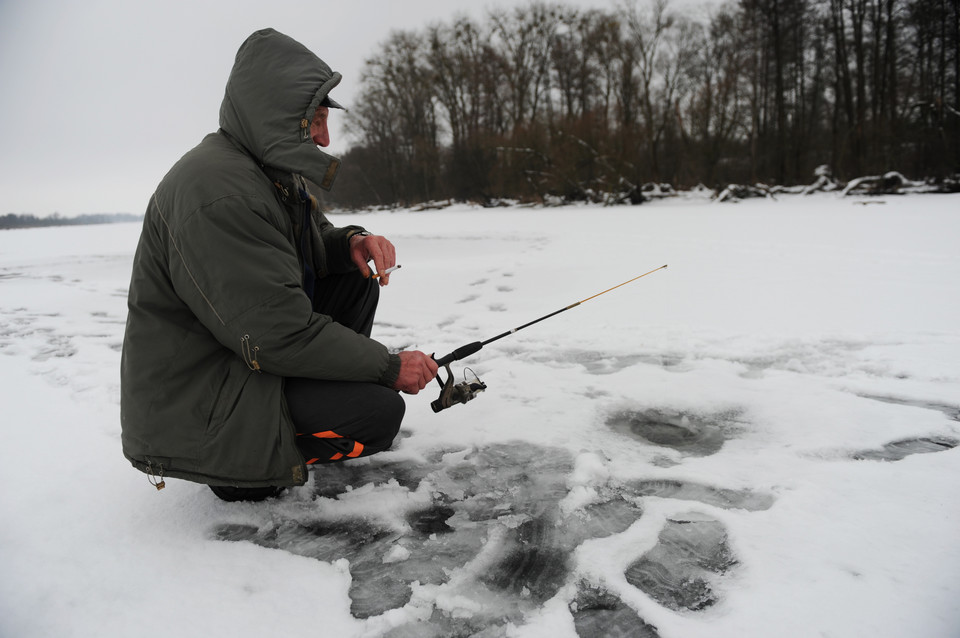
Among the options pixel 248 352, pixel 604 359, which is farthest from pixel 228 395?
pixel 604 359

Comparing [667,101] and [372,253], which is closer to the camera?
[372,253]

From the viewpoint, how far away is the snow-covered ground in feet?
4.37

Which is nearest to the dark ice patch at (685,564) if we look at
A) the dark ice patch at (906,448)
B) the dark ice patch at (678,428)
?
the dark ice patch at (678,428)

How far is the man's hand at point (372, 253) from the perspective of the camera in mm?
2270

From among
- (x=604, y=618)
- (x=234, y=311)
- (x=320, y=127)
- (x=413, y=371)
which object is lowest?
(x=604, y=618)

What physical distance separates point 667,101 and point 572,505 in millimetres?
26490

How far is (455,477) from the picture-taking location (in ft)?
6.50

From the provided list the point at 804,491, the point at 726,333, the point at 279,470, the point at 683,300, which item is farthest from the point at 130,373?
the point at 683,300

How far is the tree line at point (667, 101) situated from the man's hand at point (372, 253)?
16909 millimetres

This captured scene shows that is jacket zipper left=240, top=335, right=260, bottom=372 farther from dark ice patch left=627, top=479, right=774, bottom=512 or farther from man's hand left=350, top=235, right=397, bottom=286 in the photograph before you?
dark ice patch left=627, top=479, right=774, bottom=512

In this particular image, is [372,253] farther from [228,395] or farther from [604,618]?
[604,618]

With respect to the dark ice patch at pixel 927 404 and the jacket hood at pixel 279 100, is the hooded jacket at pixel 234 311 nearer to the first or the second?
the jacket hood at pixel 279 100

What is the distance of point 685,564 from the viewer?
1.49m

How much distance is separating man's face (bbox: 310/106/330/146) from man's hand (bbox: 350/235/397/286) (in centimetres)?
46
